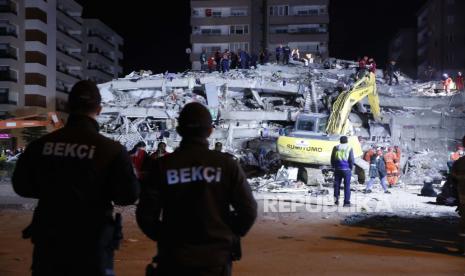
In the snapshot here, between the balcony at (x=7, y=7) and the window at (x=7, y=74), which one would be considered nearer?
the window at (x=7, y=74)

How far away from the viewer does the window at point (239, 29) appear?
59.4 metres

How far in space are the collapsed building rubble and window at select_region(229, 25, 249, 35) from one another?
26.9 meters

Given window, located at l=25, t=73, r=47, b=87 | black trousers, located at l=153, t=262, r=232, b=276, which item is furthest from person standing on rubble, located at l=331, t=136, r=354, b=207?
window, located at l=25, t=73, r=47, b=87

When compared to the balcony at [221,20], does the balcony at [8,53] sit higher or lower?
lower

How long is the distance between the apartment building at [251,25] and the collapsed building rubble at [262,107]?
83.1ft

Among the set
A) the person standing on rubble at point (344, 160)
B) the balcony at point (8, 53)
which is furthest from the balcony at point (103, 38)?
the person standing on rubble at point (344, 160)

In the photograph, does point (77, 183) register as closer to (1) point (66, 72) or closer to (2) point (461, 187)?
(2) point (461, 187)

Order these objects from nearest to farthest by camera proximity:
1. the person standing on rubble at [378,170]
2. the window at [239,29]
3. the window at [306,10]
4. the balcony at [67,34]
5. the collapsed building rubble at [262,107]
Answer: the person standing on rubble at [378,170], the collapsed building rubble at [262,107], the balcony at [67,34], the window at [306,10], the window at [239,29]

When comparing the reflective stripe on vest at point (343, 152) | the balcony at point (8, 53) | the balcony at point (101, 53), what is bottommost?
the reflective stripe on vest at point (343, 152)

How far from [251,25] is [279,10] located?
3.85 metres

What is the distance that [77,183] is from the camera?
2740 mm

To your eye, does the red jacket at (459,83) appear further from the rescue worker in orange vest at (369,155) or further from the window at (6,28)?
the window at (6,28)

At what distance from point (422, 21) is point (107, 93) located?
2232 inches

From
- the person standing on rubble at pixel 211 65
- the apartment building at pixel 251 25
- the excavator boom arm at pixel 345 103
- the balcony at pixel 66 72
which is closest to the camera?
the excavator boom arm at pixel 345 103
